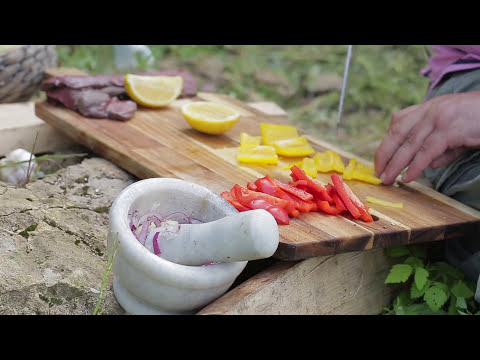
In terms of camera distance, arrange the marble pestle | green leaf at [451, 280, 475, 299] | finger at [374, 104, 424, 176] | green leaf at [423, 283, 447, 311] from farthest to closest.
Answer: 1. finger at [374, 104, 424, 176]
2. green leaf at [451, 280, 475, 299]
3. green leaf at [423, 283, 447, 311]
4. the marble pestle

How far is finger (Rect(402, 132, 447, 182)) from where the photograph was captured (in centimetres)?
283

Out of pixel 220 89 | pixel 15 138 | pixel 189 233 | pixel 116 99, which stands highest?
pixel 189 233

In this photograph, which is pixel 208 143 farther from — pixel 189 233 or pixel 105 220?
pixel 189 233

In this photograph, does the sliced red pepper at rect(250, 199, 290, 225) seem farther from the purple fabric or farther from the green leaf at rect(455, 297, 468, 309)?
the purple fabric

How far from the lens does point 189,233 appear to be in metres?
1.99

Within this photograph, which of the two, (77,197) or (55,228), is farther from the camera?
(77,197)

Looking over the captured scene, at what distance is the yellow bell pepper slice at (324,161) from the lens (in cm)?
295

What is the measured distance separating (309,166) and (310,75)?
3578mm

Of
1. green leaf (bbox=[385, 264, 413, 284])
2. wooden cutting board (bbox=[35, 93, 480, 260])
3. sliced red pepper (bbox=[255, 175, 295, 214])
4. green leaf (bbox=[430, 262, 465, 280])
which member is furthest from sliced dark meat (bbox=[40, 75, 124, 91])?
green leaf (bbox=[430, 262, 465, 280])

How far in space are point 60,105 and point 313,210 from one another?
168 cm

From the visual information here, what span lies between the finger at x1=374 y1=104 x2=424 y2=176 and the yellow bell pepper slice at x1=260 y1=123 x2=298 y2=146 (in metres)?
0.54

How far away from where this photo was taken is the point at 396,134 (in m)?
2.93

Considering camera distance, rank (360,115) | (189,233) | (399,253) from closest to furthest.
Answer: (189,233) → (399,253) → (360,115)

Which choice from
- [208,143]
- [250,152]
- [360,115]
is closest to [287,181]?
[250,152]
